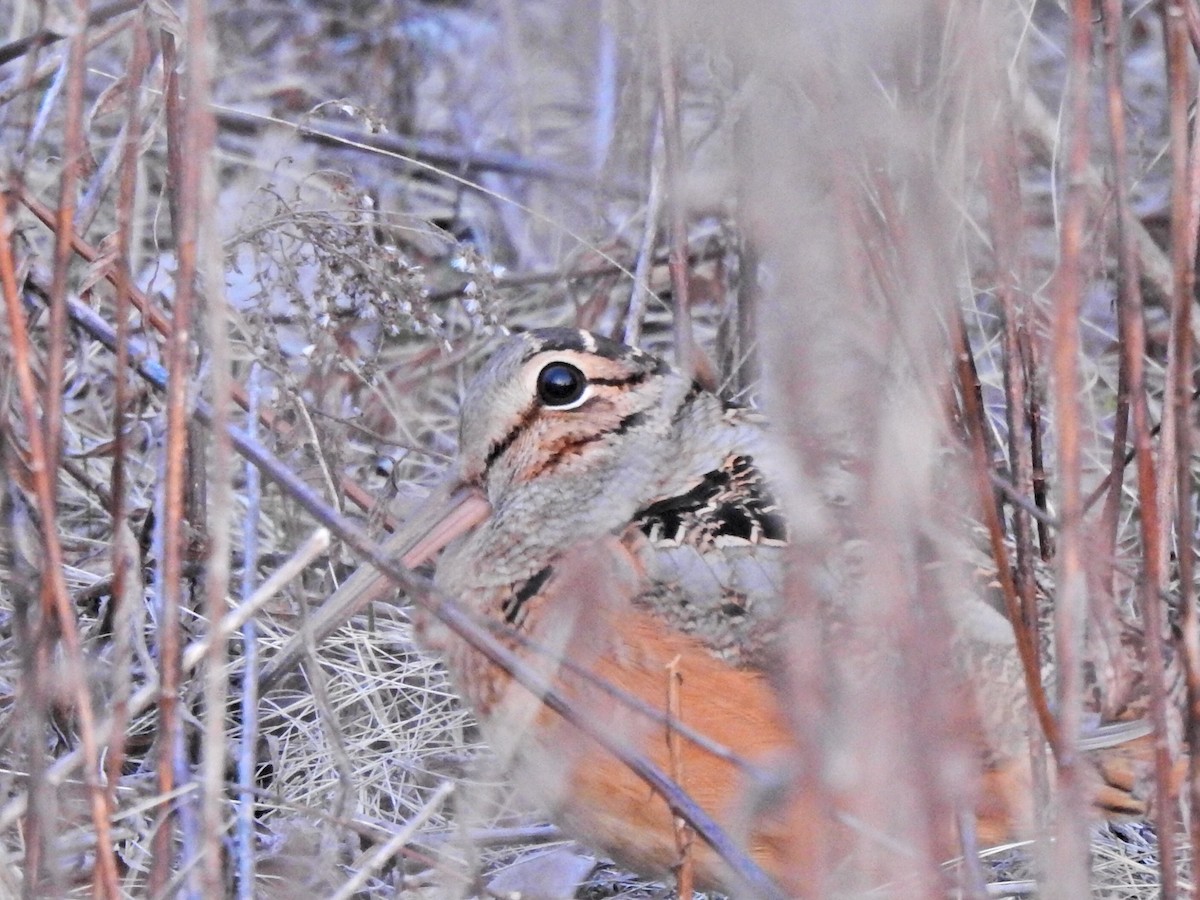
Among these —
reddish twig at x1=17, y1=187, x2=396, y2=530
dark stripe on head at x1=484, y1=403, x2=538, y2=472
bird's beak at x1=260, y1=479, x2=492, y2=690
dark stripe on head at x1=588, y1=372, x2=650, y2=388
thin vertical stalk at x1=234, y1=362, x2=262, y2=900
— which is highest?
reddish twig at x1=17, y1=187, x2=396, y2=530

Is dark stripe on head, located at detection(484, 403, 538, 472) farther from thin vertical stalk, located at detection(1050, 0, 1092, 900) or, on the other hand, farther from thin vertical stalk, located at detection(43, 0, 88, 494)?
thin vertical stalk, located at detection(1050, 0, 1092, 900)

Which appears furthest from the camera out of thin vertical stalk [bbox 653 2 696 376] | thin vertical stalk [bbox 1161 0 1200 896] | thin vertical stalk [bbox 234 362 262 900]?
thin vertical stalk [bbox 653 2 696 376]

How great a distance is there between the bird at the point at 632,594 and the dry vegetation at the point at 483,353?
0.13 m

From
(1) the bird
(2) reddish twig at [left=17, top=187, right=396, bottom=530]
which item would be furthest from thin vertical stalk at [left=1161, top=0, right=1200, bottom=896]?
(2) reddish twig at [left=17, top=187, right=396, bottom=530]

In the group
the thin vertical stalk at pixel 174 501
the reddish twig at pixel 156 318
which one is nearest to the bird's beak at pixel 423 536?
the reddish twig at pixel 156 318

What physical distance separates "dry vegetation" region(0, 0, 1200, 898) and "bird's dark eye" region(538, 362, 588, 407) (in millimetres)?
269

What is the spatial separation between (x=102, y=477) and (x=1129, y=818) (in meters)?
2.10

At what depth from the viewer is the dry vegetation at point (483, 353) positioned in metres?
1.25

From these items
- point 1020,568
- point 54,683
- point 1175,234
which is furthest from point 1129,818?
point 54,683

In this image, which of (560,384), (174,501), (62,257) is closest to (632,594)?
(560,384)

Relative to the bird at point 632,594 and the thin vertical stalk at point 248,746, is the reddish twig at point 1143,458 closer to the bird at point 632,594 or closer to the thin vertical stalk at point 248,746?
the bird at point 632,594

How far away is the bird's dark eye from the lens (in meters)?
2.33

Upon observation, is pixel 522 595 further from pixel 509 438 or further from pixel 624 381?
pixel 624 381

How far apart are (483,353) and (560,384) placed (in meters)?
1.43
